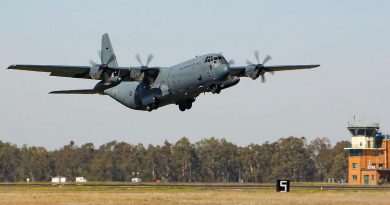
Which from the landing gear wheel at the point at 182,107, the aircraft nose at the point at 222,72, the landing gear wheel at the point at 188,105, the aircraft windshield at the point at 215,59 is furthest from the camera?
the landing gear wheel at the point at 182,107

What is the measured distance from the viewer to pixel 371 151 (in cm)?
13725

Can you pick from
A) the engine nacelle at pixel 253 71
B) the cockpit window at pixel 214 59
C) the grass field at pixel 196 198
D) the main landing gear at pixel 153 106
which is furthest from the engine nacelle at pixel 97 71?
the engine nacelle at pixel 253 71

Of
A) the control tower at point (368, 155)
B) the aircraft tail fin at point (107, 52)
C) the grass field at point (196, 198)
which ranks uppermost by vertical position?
the aircraft tail fin at point (107, 52)

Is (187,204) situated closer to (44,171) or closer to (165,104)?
(165,104)

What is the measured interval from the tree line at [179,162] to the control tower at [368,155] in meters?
33.8

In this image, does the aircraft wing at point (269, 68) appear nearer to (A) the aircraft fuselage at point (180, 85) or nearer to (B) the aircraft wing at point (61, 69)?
(A) the aircraft fuselage at point (180, 85)

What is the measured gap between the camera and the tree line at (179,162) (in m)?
170

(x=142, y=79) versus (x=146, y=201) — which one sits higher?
(x=142, y=79)

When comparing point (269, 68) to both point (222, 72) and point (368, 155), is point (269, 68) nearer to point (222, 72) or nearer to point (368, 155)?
point (222, 72)

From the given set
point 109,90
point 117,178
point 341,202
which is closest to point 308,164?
point 117,178

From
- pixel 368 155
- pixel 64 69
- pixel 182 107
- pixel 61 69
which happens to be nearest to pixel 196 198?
pixel 182 107

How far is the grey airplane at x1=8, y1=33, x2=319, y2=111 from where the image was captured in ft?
241

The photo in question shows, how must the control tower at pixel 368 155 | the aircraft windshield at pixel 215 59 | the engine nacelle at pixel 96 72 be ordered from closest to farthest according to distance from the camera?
the aircraft windshield at pixel 215 59
the engine nacelle at pixel 96 72
the control tower at pixel 368 155

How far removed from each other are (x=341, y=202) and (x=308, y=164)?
124 meters
